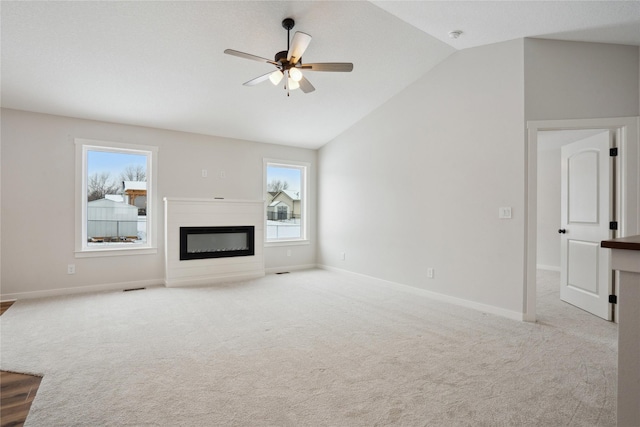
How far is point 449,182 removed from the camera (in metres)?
4.21

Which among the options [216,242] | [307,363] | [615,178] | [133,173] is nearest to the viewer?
[307,363]

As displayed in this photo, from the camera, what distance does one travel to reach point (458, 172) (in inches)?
162

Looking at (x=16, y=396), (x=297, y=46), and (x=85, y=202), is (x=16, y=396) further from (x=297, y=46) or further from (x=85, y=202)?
(x=85, y=202)

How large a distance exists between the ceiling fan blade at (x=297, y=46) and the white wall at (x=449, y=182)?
88.7 inches

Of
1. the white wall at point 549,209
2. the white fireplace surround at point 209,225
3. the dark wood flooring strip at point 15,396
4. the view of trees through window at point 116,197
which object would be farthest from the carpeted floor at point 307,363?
the white wall at point 549,209

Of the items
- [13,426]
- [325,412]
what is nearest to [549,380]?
[325,412]

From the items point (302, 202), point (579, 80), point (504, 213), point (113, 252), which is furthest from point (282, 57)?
point (302, 202)

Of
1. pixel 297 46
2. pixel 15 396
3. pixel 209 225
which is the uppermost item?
pixel 297 46

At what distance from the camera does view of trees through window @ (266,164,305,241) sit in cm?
644

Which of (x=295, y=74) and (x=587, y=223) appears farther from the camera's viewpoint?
(x=587, y=223)

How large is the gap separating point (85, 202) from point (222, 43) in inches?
122

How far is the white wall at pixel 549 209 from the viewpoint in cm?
655

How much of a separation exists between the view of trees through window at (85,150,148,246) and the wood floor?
9.47 ft

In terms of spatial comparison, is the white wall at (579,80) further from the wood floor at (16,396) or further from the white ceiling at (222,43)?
the wood floor at (16,396)
